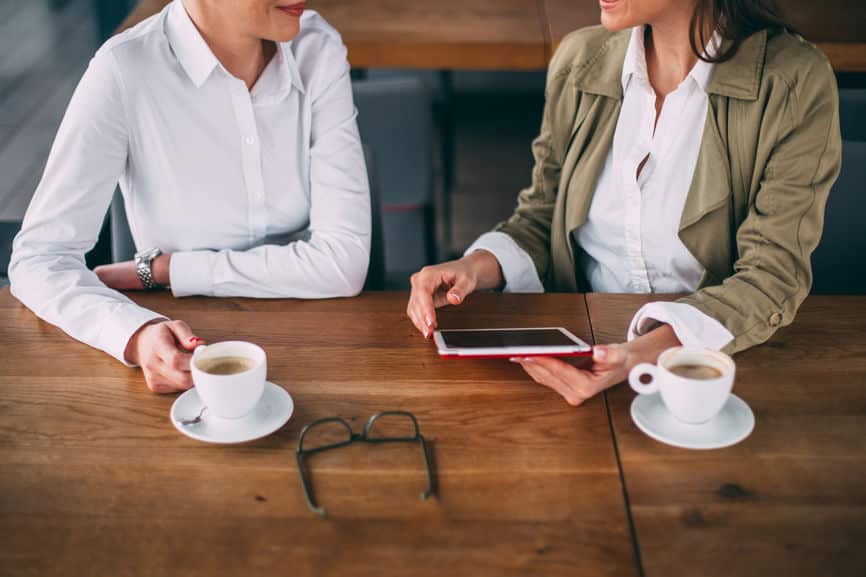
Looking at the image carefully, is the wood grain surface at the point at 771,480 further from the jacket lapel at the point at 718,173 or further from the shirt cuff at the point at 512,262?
the shirt cuff at the point at 512,262

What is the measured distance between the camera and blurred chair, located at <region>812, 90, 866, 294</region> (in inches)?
69.2

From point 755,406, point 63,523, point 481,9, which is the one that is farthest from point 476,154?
point 63,523

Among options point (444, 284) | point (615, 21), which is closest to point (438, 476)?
point (444, 284)

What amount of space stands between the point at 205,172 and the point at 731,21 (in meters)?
0.93

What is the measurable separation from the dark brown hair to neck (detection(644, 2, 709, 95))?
0.02 metres

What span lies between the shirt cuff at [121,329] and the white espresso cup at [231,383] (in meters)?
0.19

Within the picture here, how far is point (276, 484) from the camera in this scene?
1047 millimetres

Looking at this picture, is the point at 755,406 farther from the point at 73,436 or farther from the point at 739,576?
the point at 73,436

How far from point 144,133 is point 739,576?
117 cm

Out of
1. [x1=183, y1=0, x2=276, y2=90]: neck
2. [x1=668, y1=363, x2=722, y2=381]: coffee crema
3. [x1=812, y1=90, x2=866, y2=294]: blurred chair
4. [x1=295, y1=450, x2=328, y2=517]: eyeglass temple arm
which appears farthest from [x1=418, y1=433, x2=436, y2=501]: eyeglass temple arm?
[x1=812, y1=90, x2=866, y2=294]: blurred chair

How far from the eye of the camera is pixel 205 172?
5.34 feet

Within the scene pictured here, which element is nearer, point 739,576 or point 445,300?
point 739,576

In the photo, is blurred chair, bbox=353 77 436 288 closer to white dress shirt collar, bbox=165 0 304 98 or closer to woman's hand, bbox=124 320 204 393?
white dress shirt collar, bbox=165 0 304 98

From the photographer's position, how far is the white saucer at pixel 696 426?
1097 mm
